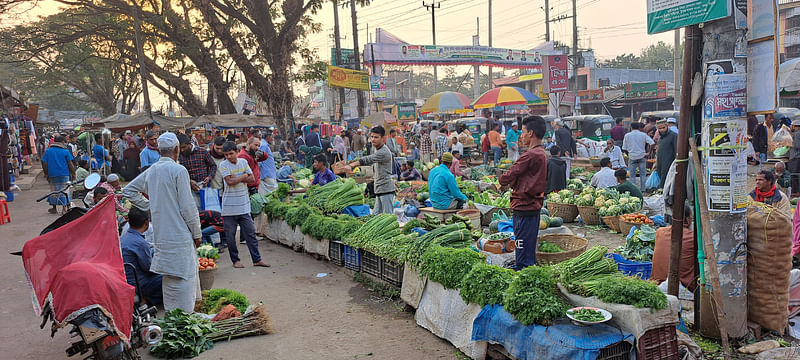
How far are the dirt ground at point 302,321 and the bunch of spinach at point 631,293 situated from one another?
147 centimetres

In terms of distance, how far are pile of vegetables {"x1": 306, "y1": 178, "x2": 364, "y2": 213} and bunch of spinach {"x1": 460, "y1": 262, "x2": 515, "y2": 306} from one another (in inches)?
177

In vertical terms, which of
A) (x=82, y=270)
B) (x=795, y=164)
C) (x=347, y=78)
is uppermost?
(x=347, y=78)

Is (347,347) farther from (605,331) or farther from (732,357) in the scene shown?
(732,357)

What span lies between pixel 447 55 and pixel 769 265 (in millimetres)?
26404

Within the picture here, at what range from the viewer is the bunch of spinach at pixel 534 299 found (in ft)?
12.8

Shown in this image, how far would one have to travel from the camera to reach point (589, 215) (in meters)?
9.78

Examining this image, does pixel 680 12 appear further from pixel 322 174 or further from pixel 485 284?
pixel 322 174

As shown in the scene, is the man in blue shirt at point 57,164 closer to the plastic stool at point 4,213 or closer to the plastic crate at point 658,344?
the plastic stool at point 4,213

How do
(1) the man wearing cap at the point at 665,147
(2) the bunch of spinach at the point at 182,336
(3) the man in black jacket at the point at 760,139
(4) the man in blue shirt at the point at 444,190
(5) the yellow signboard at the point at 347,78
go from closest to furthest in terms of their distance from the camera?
(2) the bunch of spinach at the point at 182,336
(4) the man in blue shirt at the point at 444,190
(1) the man wearing cap at the point at 665,147
(3) the man in black jacket at the point at 760,139
(5) the yellow signboard at the point at 347,78

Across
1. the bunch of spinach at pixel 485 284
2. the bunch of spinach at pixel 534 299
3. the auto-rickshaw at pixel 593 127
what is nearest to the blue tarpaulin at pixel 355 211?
the bunch of spinach at pixel 485 284

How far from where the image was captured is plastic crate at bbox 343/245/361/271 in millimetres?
7131

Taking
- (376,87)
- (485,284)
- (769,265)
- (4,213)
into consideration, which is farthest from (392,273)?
(376,87)

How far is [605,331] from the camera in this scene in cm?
370

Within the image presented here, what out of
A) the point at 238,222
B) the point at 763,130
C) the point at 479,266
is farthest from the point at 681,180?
the point at 763,130
